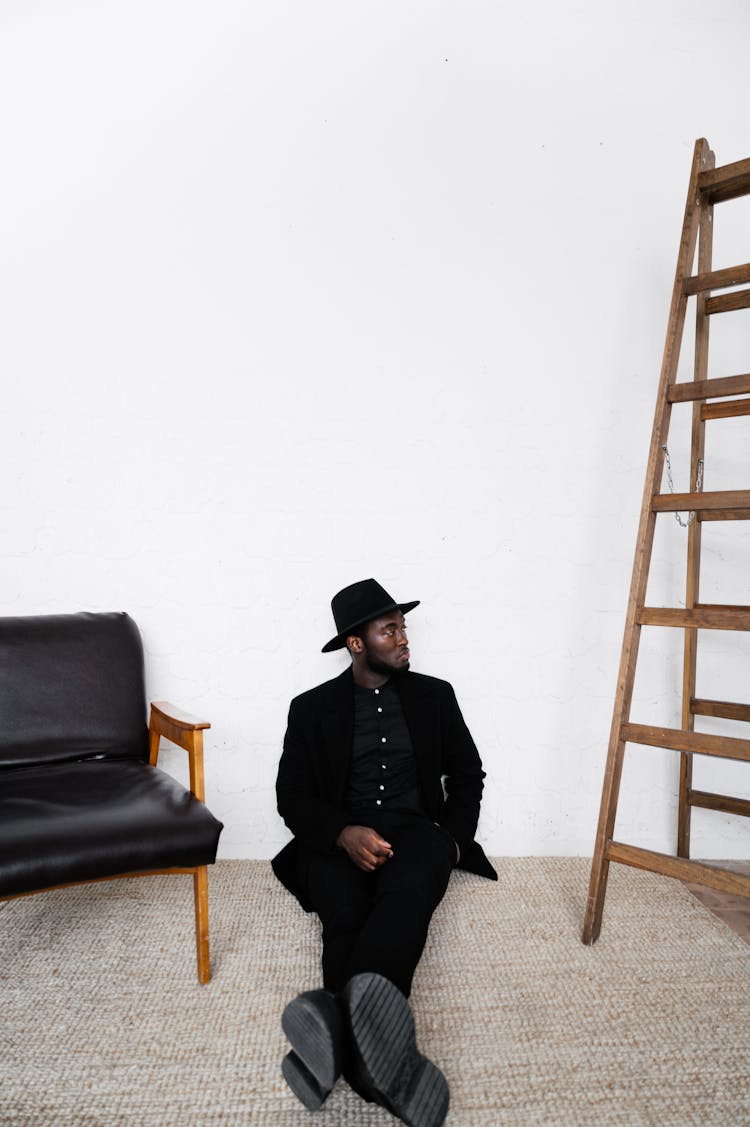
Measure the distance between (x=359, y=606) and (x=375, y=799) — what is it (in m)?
0.56

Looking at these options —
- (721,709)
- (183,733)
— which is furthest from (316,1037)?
(721,709)

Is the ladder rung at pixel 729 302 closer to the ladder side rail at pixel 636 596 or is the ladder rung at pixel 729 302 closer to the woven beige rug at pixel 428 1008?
the ladder side rail at pixel 636 596

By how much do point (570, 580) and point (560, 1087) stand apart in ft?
4.98

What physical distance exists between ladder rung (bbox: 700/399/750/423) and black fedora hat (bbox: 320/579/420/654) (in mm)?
1045

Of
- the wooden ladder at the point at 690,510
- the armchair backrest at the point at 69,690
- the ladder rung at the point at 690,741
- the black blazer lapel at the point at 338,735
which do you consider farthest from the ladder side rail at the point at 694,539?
the armchair backrest at the point at 69,690

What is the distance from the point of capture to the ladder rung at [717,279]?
1883mm

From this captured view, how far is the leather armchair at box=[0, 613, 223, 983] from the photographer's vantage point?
1570 millimetres

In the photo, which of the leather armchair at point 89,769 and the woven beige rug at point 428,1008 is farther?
the leather armchair at point 89,769

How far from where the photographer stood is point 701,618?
1.83 m

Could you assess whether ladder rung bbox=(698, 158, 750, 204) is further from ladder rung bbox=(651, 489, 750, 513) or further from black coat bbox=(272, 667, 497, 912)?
black coat bbox=(272, 667, 497, 912)

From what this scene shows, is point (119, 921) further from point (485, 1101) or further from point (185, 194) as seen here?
point (185, 194)

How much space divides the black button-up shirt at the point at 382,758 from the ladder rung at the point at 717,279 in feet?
4.61

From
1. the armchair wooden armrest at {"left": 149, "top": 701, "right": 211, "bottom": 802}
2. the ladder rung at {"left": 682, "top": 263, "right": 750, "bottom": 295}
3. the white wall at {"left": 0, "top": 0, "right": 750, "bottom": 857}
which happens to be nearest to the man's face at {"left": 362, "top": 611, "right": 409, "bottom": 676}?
the white wall at {"left": 0, "top": 0, "right": 750, "bottom": 857}

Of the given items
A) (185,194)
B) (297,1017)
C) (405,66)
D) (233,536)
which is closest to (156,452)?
(233,536)
